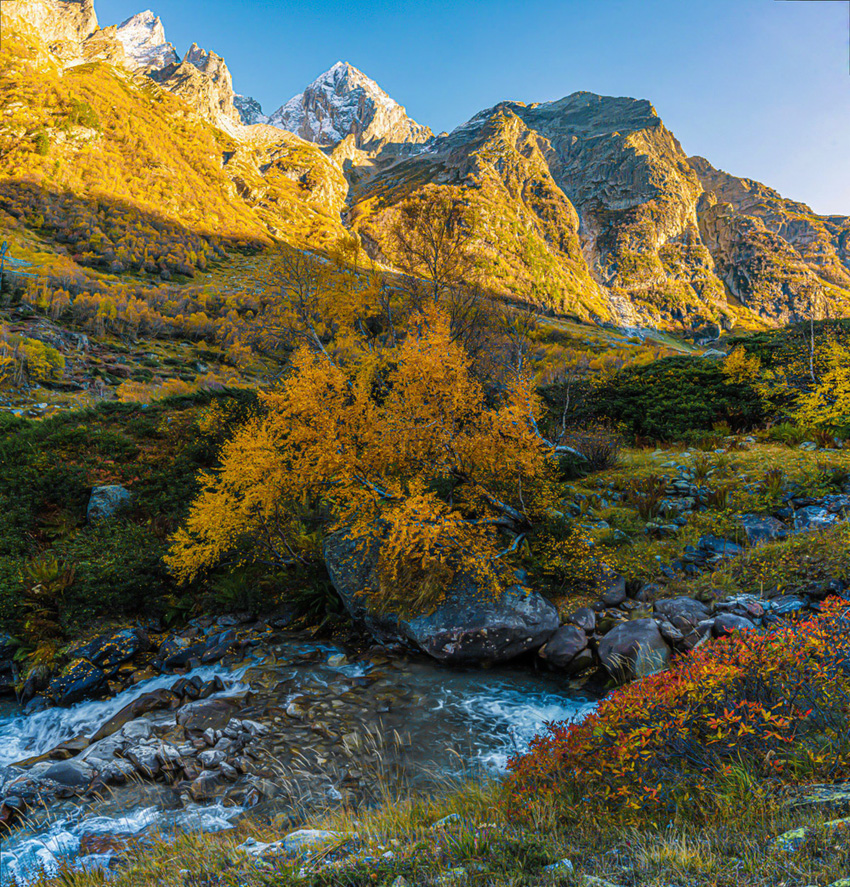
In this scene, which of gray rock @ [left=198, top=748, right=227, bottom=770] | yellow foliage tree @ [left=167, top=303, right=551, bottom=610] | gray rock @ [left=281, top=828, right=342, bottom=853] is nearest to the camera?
gray rock @ [left=281, top=828, right=342, bottom=853]

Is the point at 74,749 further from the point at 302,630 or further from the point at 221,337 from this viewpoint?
the point at 221,337

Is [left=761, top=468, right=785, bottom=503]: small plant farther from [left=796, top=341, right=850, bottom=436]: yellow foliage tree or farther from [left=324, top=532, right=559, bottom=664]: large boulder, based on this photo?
[left=324, top=532, right=559, bottom=664]: large boulder

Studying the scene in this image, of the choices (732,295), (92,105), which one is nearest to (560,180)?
(732,295)

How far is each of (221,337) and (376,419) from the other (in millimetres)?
41896

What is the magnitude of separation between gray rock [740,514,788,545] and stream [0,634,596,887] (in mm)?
5445

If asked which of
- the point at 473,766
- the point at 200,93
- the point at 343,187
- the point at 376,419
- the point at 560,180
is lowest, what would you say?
the point at 473,766

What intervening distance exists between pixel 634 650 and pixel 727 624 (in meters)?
1.40

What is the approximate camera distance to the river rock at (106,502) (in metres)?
12.5

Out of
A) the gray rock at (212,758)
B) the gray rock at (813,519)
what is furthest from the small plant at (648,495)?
the gray rock at (212,758)

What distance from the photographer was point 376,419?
32.0ft

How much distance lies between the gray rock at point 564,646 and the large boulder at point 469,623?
162 millimetres

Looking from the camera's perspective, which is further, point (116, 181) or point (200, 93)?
point (200, 93)

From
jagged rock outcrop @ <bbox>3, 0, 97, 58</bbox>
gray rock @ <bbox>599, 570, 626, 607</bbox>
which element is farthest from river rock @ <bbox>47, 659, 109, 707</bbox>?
jagged rock outcrop @ <bbox>3, 0, 97, 58</bbox>

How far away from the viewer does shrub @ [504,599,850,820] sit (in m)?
3.22
